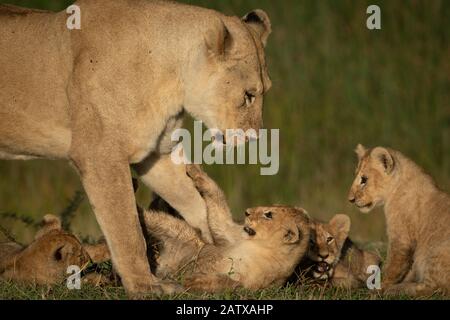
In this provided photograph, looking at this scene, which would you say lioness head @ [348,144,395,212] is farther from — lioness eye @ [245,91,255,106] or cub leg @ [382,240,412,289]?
lioness eye @ [245,91,255,106]

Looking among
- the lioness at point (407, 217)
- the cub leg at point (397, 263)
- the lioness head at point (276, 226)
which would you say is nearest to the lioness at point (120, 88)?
the lioness head at point (276, 226)

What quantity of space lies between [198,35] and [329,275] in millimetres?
1876

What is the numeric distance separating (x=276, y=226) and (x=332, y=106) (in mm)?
7193

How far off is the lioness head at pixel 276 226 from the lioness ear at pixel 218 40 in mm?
1112

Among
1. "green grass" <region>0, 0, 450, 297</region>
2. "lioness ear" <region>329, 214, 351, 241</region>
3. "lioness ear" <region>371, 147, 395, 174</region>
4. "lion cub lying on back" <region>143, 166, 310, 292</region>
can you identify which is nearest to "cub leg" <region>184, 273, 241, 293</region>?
"lion cub lying on back" <region>143, 166, 310, 292</region>

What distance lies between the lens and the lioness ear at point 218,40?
25.8 ft

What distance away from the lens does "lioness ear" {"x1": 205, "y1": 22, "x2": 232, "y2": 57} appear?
25.8 ft

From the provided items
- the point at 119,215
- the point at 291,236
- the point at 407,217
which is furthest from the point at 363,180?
the point at 119,215

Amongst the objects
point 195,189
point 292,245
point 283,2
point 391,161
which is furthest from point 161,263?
point 283,2

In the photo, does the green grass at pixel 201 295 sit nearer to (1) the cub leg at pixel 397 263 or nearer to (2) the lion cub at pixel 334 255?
(2) the lion cub at pixel 334 255

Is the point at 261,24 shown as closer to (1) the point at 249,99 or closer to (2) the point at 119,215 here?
(1) the point at 249,99

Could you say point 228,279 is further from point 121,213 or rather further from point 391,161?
point 391,161

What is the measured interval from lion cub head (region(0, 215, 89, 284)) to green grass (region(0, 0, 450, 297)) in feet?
16.5

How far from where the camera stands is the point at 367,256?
28.2 feet
